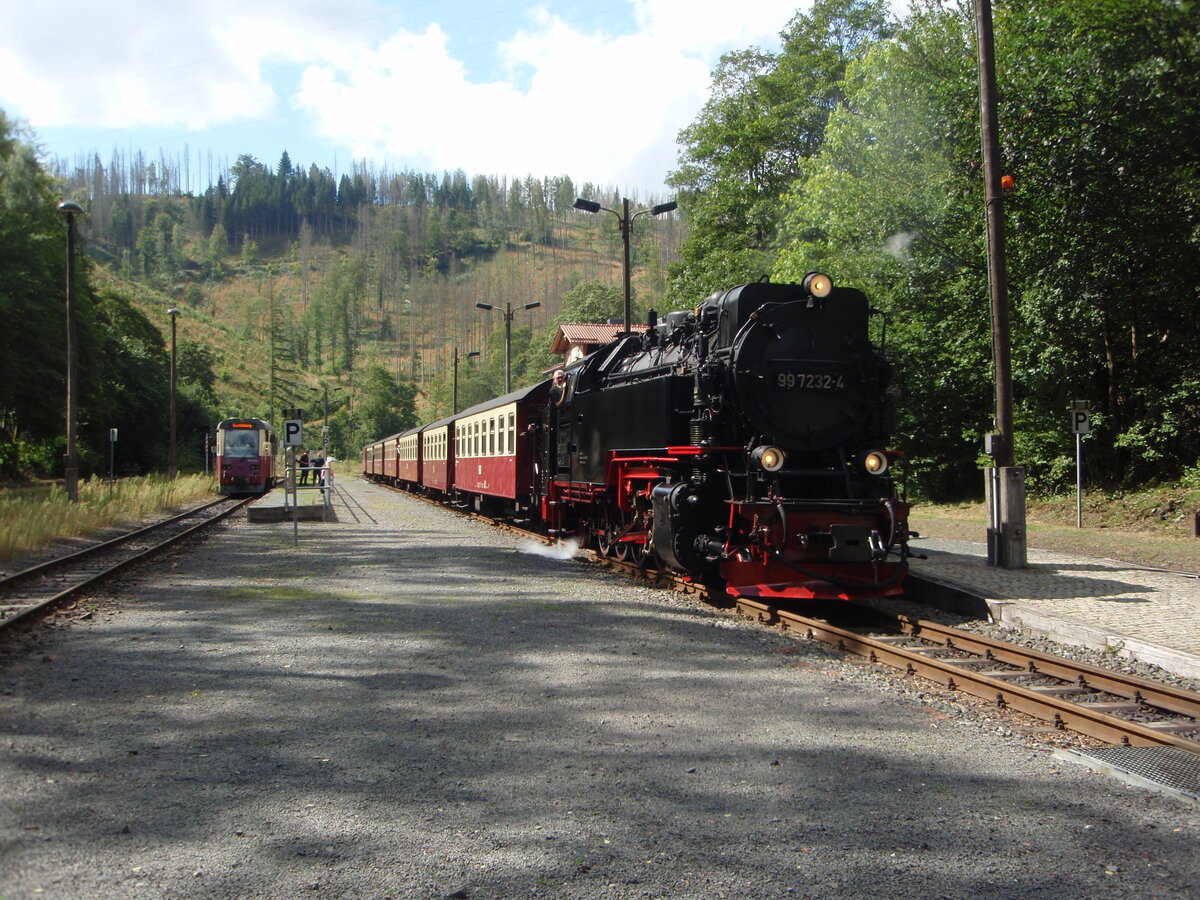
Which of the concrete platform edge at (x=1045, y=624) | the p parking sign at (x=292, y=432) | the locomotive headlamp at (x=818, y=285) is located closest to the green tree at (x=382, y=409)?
the p parking sign at (x=292, y=432)

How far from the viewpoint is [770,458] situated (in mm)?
8641

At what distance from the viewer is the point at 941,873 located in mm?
3391

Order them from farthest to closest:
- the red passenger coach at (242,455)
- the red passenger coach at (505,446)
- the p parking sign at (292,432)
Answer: the red passenger coach at (242,455)
the red passenger coach at (505,446)
the p parking sign at (292,432)

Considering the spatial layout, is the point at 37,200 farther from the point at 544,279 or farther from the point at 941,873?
the point at 544,279

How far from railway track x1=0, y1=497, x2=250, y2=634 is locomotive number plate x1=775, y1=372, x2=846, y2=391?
7.29 metres

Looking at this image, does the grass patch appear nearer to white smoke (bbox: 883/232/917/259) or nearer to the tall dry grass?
white smoke (bbox: 883/232/917/259)

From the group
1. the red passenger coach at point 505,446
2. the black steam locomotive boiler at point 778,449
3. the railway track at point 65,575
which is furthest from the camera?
the red passenger coach at point 505,446

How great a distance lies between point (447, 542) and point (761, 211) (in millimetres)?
22306

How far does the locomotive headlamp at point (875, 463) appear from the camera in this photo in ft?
29.8

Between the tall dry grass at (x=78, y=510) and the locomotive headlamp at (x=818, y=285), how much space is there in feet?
41.2

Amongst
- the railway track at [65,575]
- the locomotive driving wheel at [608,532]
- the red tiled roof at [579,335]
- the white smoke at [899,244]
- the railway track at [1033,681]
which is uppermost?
the red tiled roof at [579,335]

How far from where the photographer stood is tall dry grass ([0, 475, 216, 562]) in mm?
15383

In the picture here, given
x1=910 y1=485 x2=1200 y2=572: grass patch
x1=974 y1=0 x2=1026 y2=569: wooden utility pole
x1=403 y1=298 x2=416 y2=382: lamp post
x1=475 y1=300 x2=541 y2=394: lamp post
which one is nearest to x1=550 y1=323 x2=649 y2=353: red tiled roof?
x1=475 y1=300 x2=541 y2=394: lamp post

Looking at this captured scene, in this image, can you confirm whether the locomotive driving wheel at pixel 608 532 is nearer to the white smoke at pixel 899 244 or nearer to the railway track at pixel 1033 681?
the railway track at pixel 1033 681
